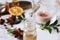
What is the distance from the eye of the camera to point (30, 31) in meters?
1.14

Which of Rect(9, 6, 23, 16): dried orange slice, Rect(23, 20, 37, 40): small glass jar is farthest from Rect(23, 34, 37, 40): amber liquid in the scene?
Rect(9, 6, 23, 16): dried orange slice

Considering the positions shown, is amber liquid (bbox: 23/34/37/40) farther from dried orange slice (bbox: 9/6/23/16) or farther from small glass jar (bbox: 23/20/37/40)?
dried orange slice (bbox: 9/6/23/16)

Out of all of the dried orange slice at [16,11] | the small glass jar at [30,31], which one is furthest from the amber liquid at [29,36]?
the dried orange slice at [16,11]

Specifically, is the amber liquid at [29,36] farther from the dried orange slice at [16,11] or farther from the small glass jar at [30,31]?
the dried orange slice at [16,11]

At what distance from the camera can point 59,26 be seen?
1.22 meters

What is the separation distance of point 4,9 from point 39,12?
23cm

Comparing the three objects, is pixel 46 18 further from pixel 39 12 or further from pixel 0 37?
pixel 0 37

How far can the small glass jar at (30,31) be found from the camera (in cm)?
114

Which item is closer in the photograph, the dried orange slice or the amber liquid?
the amber liquid

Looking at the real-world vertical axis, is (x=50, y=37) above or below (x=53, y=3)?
below

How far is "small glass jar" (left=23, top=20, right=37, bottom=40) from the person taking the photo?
1.14 m

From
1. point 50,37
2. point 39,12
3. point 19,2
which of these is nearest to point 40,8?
point 39,12

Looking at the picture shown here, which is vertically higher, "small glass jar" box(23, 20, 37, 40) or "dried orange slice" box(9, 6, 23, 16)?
"dried orange slice" box(9, 6, 23, 16)

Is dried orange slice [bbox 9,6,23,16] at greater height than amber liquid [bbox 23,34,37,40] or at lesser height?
greater
